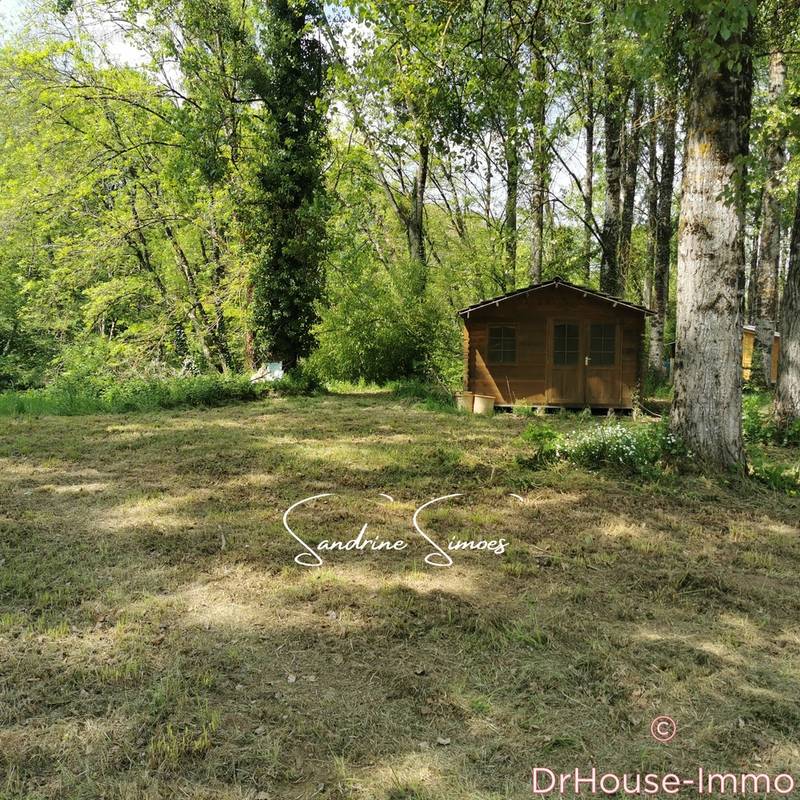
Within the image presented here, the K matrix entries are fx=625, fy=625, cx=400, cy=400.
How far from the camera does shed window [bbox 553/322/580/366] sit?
14.2m

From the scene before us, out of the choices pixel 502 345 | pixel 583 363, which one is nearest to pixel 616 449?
pixel 583 363

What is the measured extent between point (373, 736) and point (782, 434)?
28.3 ft

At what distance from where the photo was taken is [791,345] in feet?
31.4

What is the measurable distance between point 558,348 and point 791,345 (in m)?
5.22

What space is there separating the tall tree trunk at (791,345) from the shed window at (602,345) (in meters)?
4.51

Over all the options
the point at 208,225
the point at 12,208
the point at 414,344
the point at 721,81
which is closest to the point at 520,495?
the point at 721,81

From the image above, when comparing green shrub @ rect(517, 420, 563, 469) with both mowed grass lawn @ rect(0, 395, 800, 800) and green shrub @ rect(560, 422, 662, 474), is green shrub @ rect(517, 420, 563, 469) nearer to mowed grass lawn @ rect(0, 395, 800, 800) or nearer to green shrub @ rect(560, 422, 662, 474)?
→ green shrub @ rect(560, 422, 662, 474)

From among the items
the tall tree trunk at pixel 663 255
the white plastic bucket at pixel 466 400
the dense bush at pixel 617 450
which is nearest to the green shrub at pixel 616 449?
the dense bush at pixel 617 450

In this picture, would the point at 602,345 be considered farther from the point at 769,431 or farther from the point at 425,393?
the point at 769,431

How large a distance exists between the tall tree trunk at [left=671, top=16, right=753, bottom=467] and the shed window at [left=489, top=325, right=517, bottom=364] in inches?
300

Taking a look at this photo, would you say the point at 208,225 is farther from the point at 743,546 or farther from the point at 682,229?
the point at 743,546

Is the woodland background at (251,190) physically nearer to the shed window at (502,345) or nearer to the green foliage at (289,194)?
the green foliage at (289,194)

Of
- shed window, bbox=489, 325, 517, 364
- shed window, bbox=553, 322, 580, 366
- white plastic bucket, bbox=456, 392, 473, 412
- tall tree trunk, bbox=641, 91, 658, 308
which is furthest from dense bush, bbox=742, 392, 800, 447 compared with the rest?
tall tree trunk, bbox=641, 91, 658, 308

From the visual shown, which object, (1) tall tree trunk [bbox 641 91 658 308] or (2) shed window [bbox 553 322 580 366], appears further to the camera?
(1) tall tree trunk [bbox 641 91 658 308]
